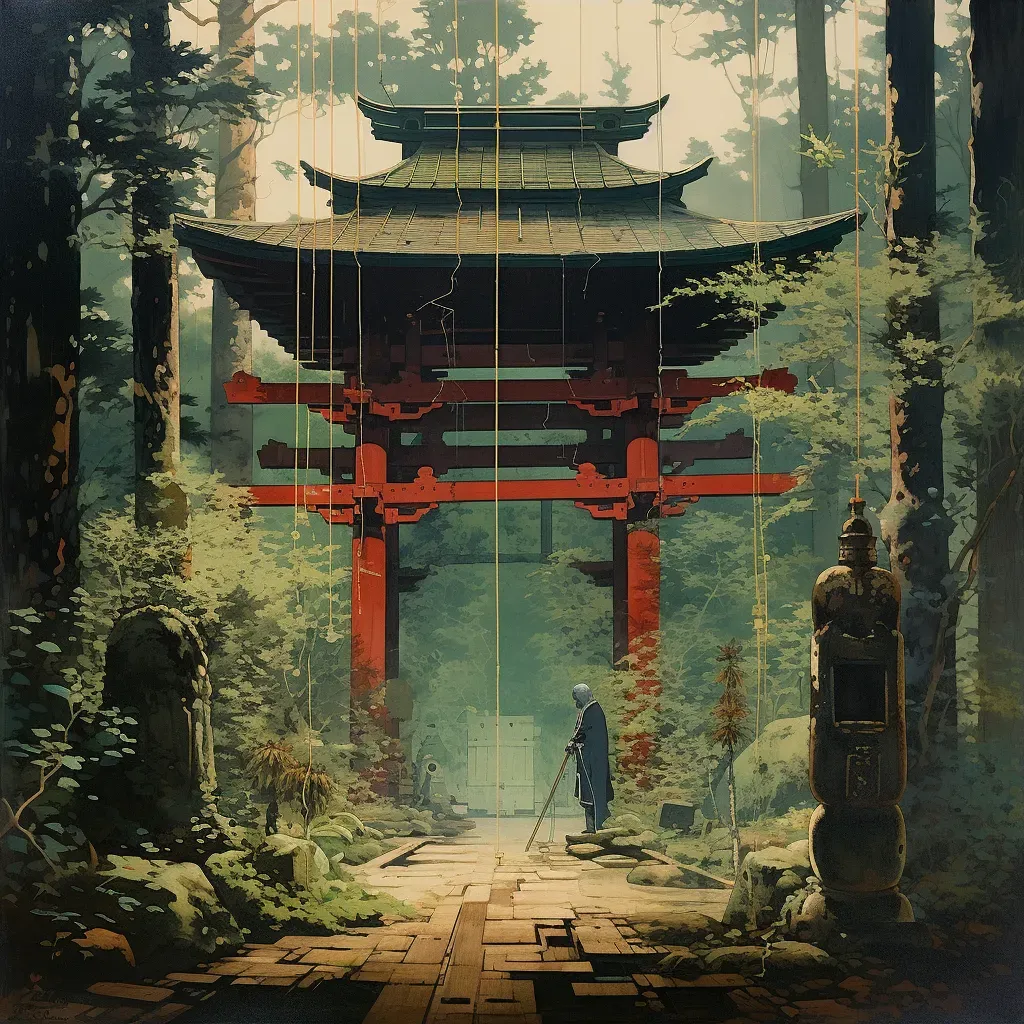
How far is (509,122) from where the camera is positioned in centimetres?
398

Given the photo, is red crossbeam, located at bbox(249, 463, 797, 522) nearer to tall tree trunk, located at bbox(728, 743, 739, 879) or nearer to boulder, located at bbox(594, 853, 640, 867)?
tall tree trunk, located at bbox(728, 743, 739, 879)

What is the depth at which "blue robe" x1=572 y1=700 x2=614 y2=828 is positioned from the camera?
3748 mm

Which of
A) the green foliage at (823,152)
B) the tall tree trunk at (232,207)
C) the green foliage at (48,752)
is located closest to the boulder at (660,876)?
the green foliage at (48,752)

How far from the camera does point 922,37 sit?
12.6ft

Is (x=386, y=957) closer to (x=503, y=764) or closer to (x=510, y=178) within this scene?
(x=503, y=764)

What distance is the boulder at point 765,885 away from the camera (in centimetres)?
365

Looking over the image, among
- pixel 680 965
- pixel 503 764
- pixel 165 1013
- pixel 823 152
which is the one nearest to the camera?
pixel 165 1013

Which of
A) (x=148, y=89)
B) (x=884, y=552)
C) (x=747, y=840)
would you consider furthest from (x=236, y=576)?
(x=884, y=552)

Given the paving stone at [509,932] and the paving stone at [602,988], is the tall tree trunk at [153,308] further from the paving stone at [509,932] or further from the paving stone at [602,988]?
the paving stone at [602,988]

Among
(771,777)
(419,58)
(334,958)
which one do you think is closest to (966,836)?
(771,777)

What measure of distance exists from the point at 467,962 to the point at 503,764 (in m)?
0.77

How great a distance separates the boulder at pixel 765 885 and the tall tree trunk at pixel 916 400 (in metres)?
0.85

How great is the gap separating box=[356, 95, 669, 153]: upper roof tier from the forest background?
7 centimetres

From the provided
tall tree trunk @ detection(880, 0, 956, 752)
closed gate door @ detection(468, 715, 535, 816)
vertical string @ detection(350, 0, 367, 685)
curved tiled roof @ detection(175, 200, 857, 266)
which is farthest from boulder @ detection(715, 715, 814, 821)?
curved tiled roof @ detection(175, 200, 857, 266)
